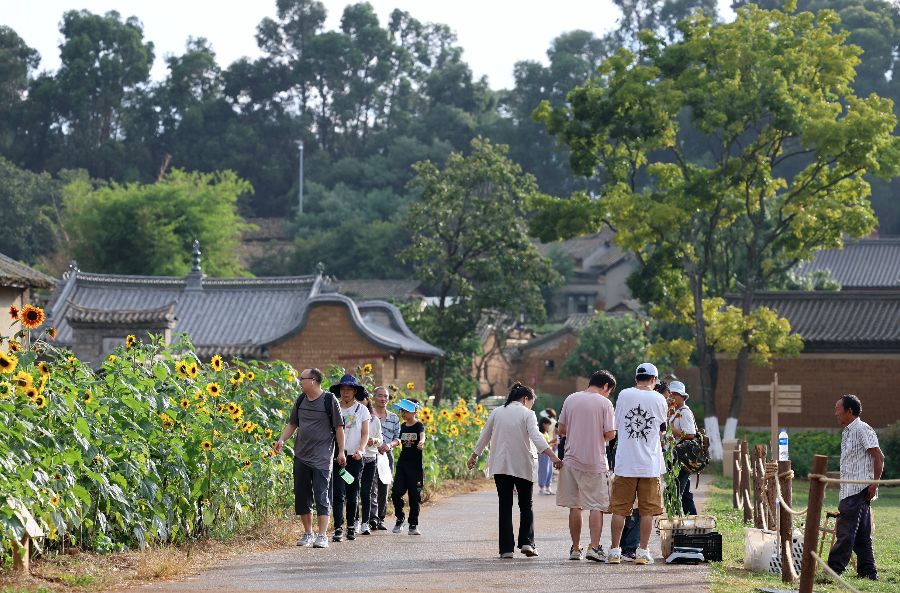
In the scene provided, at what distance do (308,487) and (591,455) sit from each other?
8.99 ft

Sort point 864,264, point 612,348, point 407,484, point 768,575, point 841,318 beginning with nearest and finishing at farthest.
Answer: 1. point 768,575
2. point 407,484
3. point 841,318
4. point 612,348
5. point 864,264

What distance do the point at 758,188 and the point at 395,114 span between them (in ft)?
197

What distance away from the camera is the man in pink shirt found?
532 inches

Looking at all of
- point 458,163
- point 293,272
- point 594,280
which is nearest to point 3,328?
point 458,163

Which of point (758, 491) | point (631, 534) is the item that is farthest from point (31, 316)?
point (758, 491)

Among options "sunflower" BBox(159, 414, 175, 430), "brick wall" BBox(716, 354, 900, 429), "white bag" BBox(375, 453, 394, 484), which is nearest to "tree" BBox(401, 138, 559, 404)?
"brick wall" BBox(716, 354, 900, 429)

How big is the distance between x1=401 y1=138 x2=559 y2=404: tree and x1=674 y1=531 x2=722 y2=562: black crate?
1202 inches

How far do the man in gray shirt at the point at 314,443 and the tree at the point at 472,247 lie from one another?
2992cm

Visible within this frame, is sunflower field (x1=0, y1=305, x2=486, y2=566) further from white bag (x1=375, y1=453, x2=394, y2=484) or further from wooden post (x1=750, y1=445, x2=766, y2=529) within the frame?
wooden post (x1=750, y1=445, x2=766, y2=529)

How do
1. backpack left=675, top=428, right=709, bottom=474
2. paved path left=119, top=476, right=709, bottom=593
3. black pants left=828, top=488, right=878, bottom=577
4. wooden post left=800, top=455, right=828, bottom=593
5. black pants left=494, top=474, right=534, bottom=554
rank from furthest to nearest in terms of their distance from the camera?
backpack left=675, top=428, right=709, bottom=474
black pants left=494, top=474, right=534, bottom=554
black pants left=828, top=488, right=878, bottom=577
paved path left=119, top=476, right=709, bottom=593
wooden post left=800, top=455, right=828, bottom=593

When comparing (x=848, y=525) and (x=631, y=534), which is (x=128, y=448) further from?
(x=848, y=525)

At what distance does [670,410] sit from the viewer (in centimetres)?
1606

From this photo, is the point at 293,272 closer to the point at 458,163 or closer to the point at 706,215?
the point at 458,163

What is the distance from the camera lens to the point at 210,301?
46.3 metres
